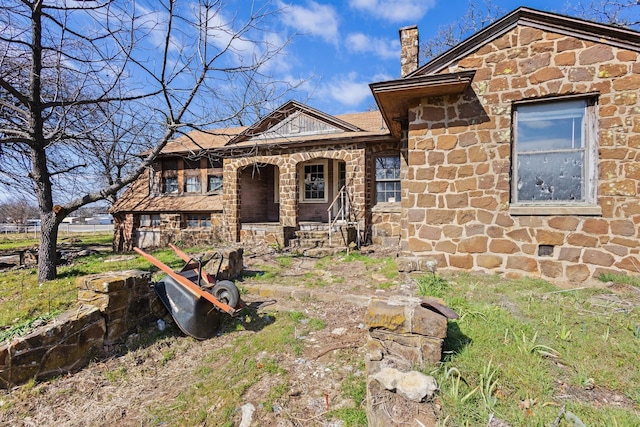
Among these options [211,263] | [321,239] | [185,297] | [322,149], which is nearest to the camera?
[185,297]

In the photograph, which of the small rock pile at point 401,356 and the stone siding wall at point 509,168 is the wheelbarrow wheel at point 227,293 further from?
the stone siding wall at point 509,168

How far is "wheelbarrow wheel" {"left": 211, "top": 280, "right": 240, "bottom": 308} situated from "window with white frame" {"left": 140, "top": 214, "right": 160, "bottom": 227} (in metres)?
11.6

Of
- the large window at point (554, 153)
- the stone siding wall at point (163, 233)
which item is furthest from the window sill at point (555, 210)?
the stone siding wall at point (163, 233)

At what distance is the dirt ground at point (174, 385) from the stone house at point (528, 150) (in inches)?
77.3

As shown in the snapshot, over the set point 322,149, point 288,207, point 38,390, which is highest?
point 322,149

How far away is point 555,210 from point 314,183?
9.75 m

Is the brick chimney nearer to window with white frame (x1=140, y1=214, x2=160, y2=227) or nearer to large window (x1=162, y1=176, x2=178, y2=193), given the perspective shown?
large window (x1=162, y1=176, x2=178, y2=193)

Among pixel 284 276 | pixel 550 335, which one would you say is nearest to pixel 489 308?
pixel 550 335

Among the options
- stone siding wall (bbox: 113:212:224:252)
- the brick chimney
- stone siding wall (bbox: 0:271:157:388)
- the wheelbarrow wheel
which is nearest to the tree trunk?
stone siding wall (bbox: 0:271:157:388)

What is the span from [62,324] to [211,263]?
2.95 metres

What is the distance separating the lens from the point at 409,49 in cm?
759

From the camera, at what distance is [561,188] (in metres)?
5.15

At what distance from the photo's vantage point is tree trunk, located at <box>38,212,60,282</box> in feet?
21.6

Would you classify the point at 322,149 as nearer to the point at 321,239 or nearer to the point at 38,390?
the point at 321,239
